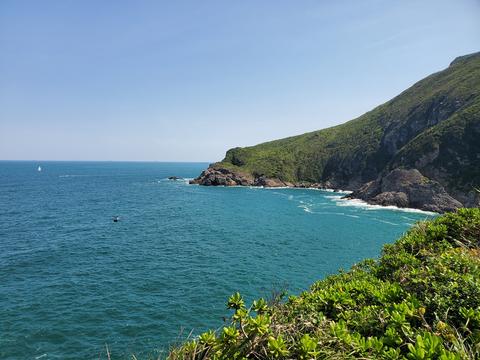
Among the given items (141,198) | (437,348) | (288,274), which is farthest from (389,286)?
(141,198)

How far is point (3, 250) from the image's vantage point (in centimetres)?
4650

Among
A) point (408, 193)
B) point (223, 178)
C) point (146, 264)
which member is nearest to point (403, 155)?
point (408, 193)

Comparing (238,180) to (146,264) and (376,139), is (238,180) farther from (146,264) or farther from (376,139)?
(146,264)

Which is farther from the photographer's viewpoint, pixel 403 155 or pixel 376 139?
pixel 376 139

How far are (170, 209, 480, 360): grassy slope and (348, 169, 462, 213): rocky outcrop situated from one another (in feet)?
292

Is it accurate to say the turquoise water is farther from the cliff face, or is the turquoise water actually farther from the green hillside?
the green hillside

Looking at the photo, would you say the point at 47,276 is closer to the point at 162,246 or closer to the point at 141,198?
the point at 162,246

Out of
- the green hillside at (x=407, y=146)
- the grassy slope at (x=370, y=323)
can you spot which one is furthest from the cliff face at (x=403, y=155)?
the grassy slope at (x=370, y=323)

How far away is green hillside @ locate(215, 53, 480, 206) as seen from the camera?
9844cm

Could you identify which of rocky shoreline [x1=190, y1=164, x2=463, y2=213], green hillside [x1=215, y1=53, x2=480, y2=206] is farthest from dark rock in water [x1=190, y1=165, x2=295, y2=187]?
rocky shoreline [x1=190, y1=164, x2=463, y2=213]

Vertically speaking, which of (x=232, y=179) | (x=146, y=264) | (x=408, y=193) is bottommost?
(x=146, y=264)

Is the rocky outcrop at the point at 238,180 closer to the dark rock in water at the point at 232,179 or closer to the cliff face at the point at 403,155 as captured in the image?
the dark rock in water at the point at 232,179

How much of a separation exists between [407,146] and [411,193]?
3272 centimetres

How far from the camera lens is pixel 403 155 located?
372 feet
